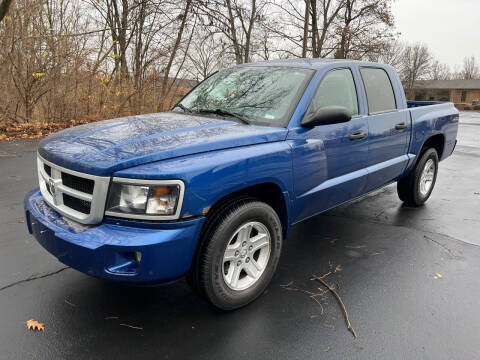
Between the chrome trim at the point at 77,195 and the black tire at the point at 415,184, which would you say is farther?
the black tire at the point at 415,184

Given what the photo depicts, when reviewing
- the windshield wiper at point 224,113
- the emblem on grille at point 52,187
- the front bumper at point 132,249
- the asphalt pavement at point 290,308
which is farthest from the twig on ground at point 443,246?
the emblem on grille at point 52,187

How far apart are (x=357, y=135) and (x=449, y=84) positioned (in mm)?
76522

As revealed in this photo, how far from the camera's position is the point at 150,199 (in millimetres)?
2225

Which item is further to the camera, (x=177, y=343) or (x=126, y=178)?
(x=177, y=343)

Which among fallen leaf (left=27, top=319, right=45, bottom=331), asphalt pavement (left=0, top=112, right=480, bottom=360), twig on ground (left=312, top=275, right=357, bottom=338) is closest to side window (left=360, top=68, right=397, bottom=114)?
asphalt pavement (left=0, top=112, right=480, bottom=360)

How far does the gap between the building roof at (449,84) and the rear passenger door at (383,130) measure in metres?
71.3

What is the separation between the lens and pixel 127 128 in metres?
2.98

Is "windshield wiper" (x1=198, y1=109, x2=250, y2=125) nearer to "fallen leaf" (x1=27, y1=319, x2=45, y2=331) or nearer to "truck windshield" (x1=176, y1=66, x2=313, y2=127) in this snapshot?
"truck windshield" (x1=176, y1=66, x2=313, y2=127)

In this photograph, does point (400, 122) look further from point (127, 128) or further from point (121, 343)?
point (121, 343)

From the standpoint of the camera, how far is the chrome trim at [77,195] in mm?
2242

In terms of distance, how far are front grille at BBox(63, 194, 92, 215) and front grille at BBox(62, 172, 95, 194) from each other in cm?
8

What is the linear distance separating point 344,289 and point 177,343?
56.6 inches

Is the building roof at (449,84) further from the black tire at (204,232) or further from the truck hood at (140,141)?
the black tire at (204,232)

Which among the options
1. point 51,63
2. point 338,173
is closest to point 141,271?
point 338,173
